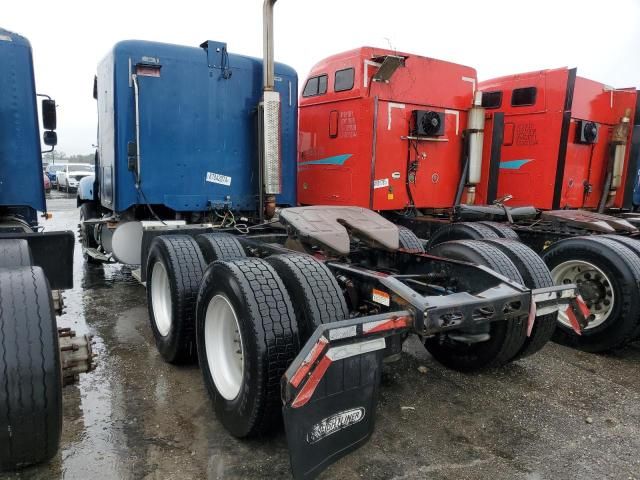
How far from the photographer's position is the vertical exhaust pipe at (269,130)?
17.9ft

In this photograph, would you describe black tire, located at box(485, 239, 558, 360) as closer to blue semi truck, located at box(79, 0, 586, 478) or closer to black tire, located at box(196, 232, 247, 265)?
blue semi truck, located at box(79, 0, 586, 478)

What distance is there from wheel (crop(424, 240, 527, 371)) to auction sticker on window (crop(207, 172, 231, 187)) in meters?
2.91

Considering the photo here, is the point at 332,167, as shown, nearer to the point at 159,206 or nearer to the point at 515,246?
the point at 159,206

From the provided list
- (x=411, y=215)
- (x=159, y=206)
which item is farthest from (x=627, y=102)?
(x=159, y=206)

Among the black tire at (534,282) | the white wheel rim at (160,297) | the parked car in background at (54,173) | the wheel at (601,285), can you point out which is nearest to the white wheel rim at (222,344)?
the white wheel rim at (160,297)

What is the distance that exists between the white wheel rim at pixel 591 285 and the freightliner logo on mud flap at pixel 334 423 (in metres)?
2.85

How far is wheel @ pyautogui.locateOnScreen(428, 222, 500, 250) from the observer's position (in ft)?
19.1

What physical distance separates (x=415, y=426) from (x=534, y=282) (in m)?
1.41

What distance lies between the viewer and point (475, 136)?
298 inches

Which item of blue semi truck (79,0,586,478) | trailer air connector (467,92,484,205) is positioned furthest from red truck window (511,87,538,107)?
blue semi truck (79,0,586,478)

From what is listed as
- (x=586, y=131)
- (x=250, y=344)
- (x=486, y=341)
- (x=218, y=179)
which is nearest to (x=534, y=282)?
(x=486, y=341)

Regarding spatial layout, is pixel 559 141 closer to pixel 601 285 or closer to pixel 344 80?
pixel 344 80

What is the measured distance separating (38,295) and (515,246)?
11.1 ft

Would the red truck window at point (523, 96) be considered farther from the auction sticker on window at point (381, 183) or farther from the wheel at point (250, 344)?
the wheel at point (250, 344)
